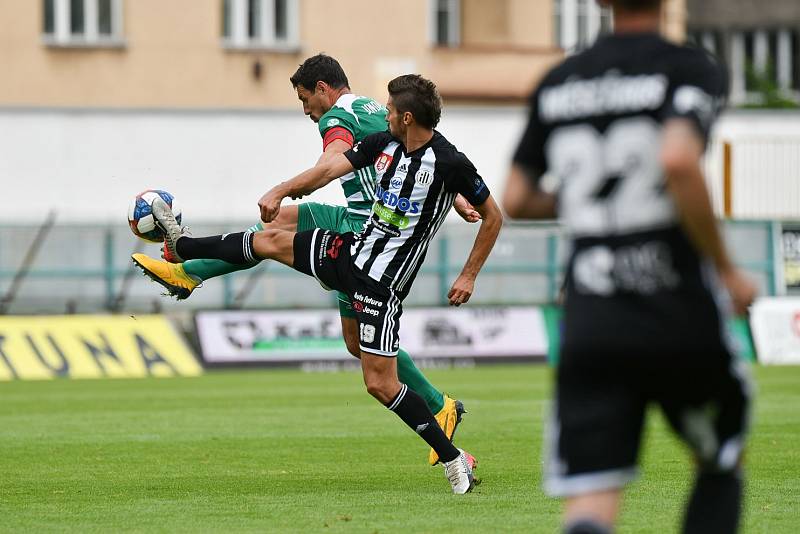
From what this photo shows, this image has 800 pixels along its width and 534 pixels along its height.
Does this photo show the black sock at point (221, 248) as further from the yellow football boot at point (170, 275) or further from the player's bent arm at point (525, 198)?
the player's bent arm at point (525, 198)

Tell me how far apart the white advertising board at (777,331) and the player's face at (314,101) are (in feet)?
48.3

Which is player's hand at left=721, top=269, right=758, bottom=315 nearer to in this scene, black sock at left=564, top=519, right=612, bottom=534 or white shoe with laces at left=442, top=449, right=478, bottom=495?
black sock at left=564, top=519, right=612, bottom=534

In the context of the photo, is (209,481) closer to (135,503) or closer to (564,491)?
(135,503)

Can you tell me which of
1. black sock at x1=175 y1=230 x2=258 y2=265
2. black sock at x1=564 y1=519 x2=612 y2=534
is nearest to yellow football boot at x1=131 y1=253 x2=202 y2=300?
black sock at x1=175 y1=230 x2=258 y2=265

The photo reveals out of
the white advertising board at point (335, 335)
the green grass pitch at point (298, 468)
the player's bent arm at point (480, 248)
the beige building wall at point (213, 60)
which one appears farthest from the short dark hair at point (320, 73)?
the beige building wall at point (213, 60)

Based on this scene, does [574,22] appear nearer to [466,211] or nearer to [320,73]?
[320,73]

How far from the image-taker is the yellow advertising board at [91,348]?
67.5ft

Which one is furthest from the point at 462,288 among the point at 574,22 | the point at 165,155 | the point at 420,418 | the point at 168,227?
the point at 574,22

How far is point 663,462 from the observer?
9.77 metres

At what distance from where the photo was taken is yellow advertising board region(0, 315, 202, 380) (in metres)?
20.6

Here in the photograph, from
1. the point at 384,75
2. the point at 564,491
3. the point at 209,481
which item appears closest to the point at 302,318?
the point at 384,75

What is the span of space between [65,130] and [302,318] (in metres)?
6.44

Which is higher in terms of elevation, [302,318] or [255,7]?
[255,7]

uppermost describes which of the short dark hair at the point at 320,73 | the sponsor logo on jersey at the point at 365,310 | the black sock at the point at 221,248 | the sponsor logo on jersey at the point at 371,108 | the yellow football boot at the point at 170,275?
the short dark hair at the point at 320,73
